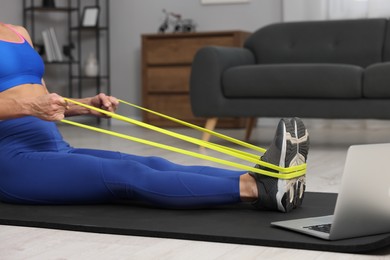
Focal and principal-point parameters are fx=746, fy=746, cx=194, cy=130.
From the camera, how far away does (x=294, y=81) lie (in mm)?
4227

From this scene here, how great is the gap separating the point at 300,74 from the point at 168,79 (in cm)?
232

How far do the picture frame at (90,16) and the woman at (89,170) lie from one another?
466 cm

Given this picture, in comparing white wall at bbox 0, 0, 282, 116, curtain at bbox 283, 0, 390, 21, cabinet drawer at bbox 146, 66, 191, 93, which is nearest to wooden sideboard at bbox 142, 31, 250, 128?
cabinet drawer at bbox 146, 66, 191, 93

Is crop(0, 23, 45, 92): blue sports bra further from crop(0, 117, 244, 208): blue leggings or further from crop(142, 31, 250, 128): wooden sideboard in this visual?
crop(142, 31, 250, 128): wooden sideboard

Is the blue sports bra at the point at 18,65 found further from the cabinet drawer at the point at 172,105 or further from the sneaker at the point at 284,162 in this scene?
the cabinet drawer at the point at 172,105

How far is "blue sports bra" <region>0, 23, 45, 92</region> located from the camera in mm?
2156

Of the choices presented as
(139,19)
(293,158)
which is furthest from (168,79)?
(293,158)

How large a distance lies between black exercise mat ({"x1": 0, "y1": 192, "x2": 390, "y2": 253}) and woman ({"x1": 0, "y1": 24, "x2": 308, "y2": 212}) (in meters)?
0.04

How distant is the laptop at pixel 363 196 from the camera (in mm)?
1585

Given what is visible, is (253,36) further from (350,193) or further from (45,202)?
(350,193)

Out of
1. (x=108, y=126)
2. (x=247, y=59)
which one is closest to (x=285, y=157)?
(x=247, y=59)

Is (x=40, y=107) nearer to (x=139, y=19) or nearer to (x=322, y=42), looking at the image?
(x=322, y=42)

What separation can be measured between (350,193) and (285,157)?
0.31 metres

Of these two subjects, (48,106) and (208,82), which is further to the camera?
(208,82)
